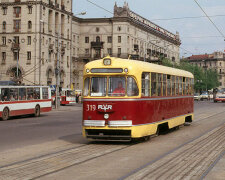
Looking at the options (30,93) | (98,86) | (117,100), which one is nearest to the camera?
(117,100)

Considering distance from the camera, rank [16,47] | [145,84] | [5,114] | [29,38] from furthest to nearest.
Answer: [16,47] < [29,38] < [5,114] < [145,84]

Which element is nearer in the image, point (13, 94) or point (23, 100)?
point (13, 94)

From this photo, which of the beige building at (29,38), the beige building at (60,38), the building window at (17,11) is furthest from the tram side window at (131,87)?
the building window at (17,11)

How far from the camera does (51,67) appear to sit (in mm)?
74312

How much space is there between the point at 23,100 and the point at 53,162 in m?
20.1

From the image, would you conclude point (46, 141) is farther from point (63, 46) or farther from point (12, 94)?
point (63, 46)

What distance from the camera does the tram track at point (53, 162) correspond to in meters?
8.54

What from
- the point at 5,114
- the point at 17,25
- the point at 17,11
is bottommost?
the point at 5,114

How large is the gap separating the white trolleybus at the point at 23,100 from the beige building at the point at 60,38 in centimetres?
2630

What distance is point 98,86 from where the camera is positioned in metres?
13.6

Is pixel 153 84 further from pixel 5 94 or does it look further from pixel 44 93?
pixel 44 93

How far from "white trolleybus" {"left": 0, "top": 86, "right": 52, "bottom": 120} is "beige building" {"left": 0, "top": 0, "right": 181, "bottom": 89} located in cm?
2630

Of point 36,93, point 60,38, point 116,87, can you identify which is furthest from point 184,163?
point 60,38

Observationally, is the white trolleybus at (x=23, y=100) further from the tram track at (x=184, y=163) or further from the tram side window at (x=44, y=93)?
the tram track at (x=184, y=163)
